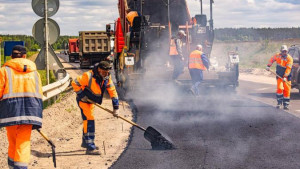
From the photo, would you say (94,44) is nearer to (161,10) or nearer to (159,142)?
(161,10)

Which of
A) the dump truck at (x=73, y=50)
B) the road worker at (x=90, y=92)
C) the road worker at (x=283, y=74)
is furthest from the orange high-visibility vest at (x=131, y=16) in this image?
the dump truck at (x=73, y=50)

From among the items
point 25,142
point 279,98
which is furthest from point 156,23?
point 25,142

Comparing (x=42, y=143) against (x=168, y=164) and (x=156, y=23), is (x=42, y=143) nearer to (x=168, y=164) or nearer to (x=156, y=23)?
(x=168, y=164)

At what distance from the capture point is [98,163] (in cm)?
702

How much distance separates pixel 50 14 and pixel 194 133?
14.9ft

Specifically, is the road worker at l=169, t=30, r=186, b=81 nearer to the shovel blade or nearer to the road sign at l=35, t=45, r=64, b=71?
the road sign at l=35, t=45, r=64, b=71

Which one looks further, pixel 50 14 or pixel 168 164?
pixel 50 14

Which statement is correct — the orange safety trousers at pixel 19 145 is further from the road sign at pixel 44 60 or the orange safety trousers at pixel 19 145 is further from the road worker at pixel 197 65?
the road worker at pixel 197 65

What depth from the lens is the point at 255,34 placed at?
77.9 m

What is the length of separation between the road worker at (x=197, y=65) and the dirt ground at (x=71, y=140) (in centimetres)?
271

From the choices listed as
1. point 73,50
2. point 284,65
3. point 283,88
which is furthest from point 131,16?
point 73,50

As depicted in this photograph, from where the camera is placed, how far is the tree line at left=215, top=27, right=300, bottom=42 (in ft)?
236

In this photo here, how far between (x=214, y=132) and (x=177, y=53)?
21.0 ft

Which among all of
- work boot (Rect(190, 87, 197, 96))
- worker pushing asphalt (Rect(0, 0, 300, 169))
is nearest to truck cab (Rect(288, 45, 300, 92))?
worker pushing asphalt (Rect(0, 0, 300, 169))
